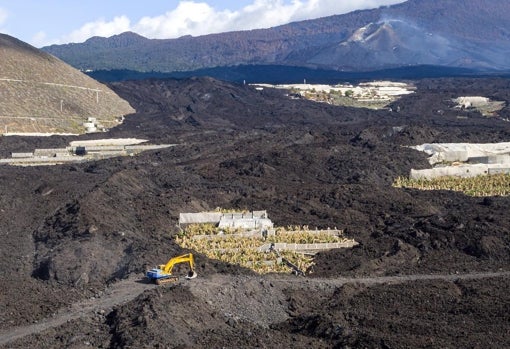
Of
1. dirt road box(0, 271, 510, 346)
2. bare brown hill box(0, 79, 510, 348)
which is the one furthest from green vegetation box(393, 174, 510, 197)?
dirt road box(0, 271, 510, 346)

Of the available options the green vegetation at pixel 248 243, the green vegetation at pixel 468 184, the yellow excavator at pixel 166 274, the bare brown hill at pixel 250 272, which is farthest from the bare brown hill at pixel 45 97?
the yellow excavator at pixel 166 274

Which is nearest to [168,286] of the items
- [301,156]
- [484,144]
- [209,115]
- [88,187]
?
[88,187]

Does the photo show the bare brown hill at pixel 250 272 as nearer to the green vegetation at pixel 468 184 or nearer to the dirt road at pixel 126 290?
the dirt road at pixel 126 290

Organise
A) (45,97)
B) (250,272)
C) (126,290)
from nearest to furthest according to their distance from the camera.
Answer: (126,290)
(250,272)
(45,97)

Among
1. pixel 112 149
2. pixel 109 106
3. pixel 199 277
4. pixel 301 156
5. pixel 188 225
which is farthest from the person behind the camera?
pixel 109 106

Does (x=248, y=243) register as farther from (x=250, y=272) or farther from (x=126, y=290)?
(x=126, y=290)

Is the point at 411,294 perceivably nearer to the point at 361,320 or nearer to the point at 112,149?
the point at 361,320

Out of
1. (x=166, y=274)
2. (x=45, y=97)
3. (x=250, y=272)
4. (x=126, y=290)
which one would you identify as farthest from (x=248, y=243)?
(x=45, y=97)
